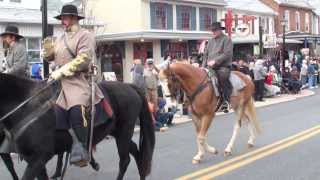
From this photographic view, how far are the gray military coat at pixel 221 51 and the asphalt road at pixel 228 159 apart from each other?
169 cm

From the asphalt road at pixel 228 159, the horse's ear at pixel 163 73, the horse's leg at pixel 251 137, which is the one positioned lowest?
the asphalt road at pixel 228 159

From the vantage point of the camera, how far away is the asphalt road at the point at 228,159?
28.2ft

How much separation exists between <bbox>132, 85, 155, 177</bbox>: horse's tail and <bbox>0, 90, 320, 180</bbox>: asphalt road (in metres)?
0.74

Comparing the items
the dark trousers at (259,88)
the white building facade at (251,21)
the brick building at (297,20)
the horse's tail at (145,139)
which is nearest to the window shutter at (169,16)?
the white building facade at (251,21)

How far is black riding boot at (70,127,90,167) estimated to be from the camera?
6.61 meters

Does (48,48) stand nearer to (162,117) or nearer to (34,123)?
(34,123)

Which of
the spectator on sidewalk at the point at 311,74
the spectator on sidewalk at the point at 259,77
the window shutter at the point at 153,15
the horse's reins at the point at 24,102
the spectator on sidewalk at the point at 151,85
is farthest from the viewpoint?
the window shutter at the point at 153,15

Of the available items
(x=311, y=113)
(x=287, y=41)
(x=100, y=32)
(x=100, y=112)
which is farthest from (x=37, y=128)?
(x=287, y=41)

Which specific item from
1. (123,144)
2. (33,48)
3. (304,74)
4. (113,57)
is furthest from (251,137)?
(113,57)

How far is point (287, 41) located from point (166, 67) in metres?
39.8

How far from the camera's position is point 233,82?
11.2 meters

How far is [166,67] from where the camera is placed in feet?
33.2

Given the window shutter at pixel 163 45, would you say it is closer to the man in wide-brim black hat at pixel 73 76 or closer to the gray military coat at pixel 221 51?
the gray military coat at pixel 221 51

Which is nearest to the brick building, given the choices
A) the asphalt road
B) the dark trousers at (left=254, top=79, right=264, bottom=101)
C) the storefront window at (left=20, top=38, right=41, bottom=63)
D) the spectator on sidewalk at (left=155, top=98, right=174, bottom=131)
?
the dark trousers at (left=254, top=79, right=264, bottom=101)
